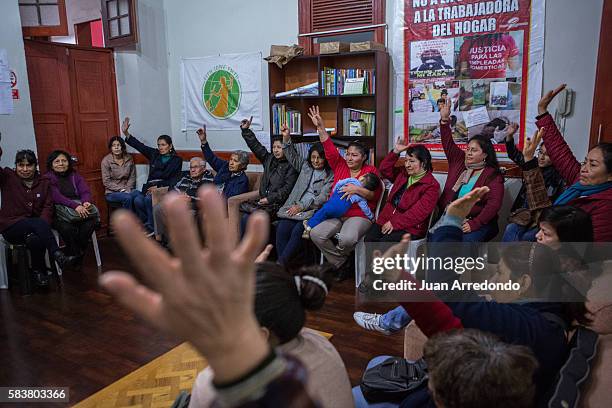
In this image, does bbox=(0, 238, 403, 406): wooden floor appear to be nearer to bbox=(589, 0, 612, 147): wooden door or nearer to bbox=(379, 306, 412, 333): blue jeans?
bbox=(379, 306, 412, 333): blue jeans

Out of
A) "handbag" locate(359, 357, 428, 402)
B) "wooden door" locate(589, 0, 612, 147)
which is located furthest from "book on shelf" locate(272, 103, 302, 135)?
"handbag" locate(359, 357, 428, 402)

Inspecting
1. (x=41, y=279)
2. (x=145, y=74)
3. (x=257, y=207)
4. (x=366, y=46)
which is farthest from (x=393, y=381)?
(x=145, y=74)

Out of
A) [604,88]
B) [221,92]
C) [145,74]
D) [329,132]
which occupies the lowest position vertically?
[329,132]

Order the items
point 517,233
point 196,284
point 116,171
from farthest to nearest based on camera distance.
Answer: point 116,171 < point 517,233 < point 196,284

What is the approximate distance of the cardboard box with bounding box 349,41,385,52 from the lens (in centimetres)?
420

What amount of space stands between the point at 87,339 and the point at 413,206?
2469 mm

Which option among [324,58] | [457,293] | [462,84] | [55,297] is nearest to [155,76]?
[324,58]

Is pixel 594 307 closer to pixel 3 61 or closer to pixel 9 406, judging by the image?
pixel 9 406

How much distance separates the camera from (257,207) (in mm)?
4461

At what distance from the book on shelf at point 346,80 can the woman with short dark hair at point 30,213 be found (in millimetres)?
2669

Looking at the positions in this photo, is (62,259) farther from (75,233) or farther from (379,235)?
(379,235)

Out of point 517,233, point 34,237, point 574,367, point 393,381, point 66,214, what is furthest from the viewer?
point 66,214

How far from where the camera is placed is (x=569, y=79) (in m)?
3.71

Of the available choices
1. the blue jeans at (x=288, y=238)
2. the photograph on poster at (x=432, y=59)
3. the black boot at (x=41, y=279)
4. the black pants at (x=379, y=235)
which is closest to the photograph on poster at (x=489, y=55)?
the photograph on poster at (x=432, y=59)
